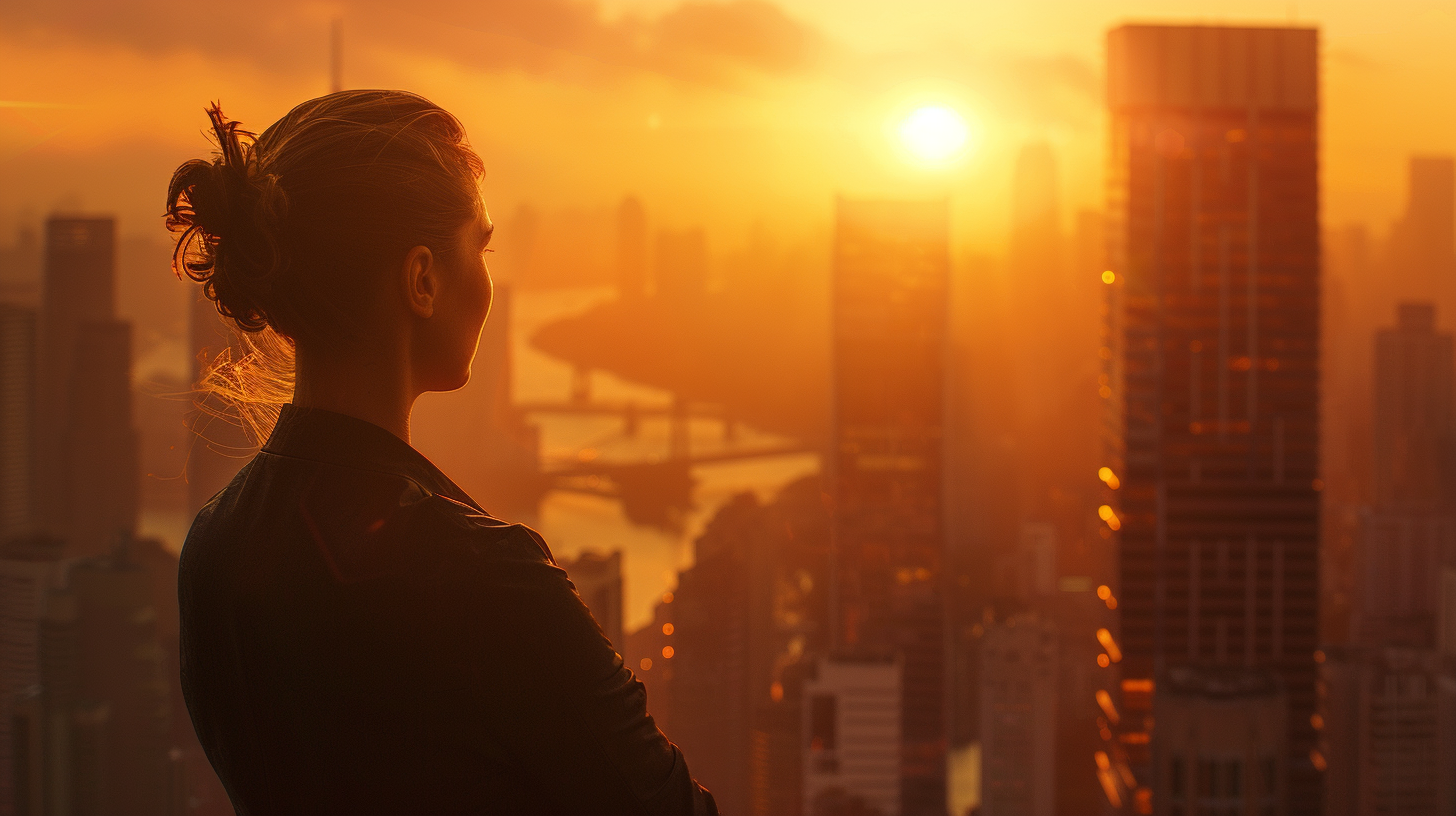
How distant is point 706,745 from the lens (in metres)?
8.76

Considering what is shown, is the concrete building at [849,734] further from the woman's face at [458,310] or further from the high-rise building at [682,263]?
the woman's face at [458,310]

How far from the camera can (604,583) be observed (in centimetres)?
722

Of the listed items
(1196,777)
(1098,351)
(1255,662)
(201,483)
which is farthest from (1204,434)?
(201,483)

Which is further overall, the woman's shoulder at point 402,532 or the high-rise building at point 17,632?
the high-rise building at point 17,632

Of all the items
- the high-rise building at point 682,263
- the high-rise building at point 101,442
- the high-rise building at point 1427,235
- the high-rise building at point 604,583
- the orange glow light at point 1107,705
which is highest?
the high-rise building at point 1427,235

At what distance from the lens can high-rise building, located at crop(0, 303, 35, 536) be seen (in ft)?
25.2

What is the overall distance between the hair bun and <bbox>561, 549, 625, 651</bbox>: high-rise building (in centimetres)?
628

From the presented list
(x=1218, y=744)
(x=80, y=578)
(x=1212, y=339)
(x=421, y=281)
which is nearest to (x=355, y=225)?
(x=421, y=281)

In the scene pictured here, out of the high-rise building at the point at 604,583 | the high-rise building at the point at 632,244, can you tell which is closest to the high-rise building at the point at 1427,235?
the high-rise building at the point at 632,244

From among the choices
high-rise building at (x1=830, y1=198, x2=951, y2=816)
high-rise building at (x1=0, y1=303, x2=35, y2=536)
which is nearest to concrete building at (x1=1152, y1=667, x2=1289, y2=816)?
high-rise building at (x1=830, y1=198, x2=951, y2=816)

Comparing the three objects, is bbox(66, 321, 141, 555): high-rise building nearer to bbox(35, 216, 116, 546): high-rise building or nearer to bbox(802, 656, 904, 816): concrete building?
bbox(35, 216, 116, 546): high-rise building

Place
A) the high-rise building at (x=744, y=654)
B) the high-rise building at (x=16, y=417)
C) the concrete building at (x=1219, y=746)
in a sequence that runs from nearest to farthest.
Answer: the high-rise building at (x=16, y=417)
the high-rise building at (x=744, y=654)
the concrete building at (x=1219, y=746)

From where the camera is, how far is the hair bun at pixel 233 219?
0.45m

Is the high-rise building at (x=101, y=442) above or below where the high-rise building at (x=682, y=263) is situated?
below
